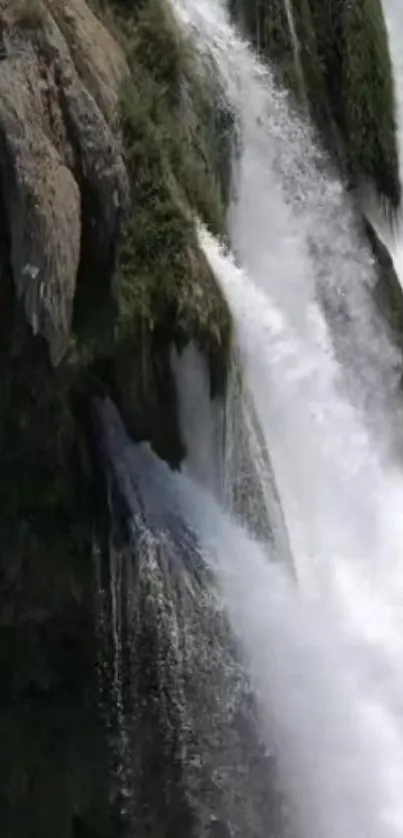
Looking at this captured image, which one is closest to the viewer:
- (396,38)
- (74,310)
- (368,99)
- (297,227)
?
(74,310)

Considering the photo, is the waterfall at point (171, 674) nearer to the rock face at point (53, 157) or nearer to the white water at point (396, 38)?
the rock face at point (53, 157)

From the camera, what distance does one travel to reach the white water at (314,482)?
6.05 m

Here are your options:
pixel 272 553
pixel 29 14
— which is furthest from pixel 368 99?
pixel 29 14

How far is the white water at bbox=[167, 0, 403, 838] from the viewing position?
19.9ft

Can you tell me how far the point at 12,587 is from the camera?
5531mm

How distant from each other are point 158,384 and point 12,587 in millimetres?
928

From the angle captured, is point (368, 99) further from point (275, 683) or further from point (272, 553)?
point (275, 683)

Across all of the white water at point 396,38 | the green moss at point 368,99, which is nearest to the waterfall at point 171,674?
the green moss at point 368,99

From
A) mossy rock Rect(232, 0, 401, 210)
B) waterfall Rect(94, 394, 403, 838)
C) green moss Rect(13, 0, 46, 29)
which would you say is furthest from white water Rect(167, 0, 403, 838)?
green moss Rect(13, 0, 46, 29)

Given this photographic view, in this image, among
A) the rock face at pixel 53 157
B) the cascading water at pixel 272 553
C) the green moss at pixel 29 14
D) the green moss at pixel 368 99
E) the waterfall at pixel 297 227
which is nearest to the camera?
the rock face at pixel 53 157

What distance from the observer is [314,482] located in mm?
6684

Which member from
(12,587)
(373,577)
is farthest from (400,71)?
(12,587)

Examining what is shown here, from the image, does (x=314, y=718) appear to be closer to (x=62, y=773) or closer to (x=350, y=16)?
(x=62, y=773)

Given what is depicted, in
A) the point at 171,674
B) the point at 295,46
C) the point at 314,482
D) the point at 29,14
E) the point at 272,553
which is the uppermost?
the point at 295,46
